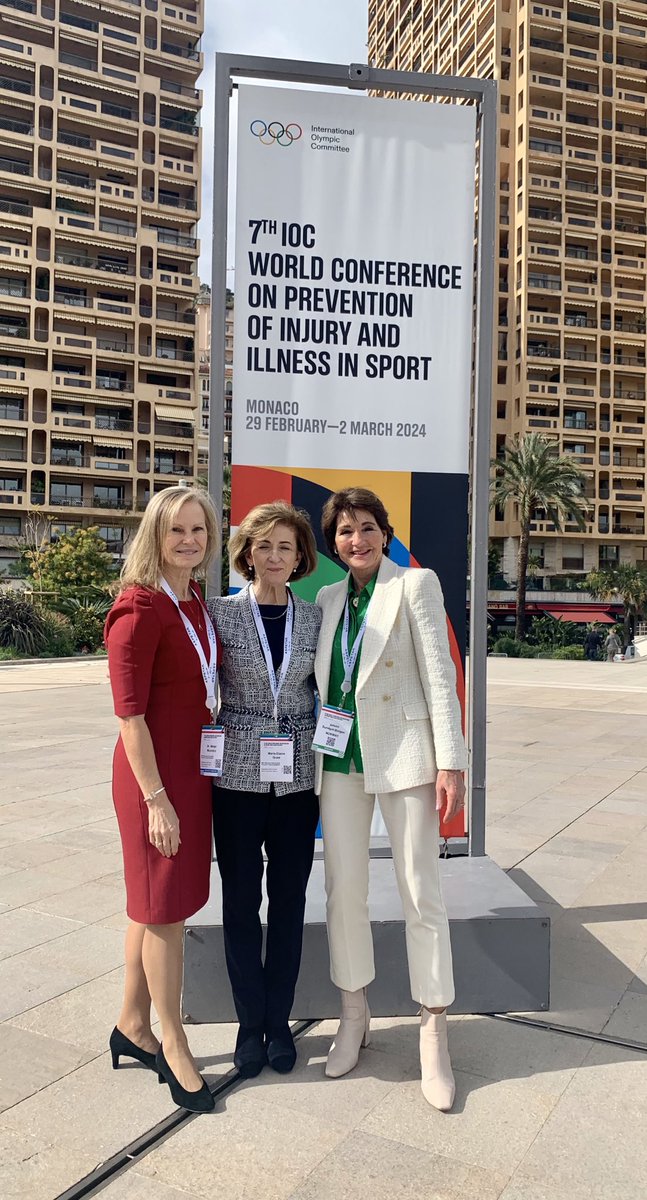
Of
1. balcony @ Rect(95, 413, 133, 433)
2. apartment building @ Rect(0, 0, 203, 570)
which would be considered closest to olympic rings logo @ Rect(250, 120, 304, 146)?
apartment building @ Rect(0, 0, 203, 570)

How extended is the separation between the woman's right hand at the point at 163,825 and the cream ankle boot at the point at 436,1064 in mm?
952

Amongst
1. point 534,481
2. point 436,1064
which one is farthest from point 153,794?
point 534,481

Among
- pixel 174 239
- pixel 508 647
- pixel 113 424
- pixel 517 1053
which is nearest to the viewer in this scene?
pixel 517 1053

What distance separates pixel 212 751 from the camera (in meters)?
2.64

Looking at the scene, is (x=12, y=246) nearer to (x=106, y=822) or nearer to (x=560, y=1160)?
(x=106, y=822)

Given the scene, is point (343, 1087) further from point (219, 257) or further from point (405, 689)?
point (219, 257)

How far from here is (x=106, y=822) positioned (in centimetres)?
630

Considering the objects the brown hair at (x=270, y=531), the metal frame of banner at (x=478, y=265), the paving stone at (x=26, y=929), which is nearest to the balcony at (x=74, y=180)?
the metal frame of banner at (x=478, y=265)

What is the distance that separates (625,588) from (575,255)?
80.8ft

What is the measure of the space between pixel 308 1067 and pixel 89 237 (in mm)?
56538

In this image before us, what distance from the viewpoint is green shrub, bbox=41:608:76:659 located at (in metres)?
25.9

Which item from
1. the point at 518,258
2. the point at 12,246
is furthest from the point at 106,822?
the point at 518,258

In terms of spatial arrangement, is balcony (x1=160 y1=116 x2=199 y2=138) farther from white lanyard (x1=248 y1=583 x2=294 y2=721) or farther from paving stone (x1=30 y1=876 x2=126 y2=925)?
white lanyard (x1=248 y1=583 x2=294 y2=721)

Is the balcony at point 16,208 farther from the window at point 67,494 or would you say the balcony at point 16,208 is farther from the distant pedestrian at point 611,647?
the distant pedestrian at point 611,647
